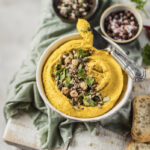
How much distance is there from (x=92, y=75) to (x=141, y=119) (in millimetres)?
889

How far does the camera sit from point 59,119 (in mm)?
2834

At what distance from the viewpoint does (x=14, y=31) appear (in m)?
4.46

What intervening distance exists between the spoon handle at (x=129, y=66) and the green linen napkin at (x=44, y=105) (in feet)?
1.74

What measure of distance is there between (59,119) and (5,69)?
6.24ft

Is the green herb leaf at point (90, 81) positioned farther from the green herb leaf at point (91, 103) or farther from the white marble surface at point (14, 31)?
the white marble surface at point (14, 31)

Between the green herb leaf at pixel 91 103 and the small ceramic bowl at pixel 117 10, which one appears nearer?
the green herb leaf at pixel 91 103

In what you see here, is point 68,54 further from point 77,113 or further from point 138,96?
point 138,96

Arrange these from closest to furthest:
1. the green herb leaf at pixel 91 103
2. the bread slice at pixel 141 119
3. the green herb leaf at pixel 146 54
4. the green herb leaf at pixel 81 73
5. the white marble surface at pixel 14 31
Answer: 1. the green herb leaf at pixel 91 103
2. the green herb leaf at pixel 81 73
3. the bread slice at pixel 141 119
4. the green herb leaf at pixel 146 54
5. the white marble surface at pixel 14 31

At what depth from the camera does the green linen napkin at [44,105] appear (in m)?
2.81

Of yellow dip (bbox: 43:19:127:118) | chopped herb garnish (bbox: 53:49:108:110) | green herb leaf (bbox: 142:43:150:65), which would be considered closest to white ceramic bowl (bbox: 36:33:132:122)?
yellow dip (bbox: 43:19:127:118)

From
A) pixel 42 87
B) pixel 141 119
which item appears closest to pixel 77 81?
pixel 42 87

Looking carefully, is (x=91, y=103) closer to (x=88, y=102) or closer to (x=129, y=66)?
(x=88, y=102)

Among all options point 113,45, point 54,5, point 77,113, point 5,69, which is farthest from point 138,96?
point 5,69

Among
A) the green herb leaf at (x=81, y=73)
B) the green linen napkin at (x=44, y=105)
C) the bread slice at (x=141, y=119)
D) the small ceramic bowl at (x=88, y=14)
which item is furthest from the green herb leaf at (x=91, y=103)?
the small ceramic bowl at (x=88, y=14)
